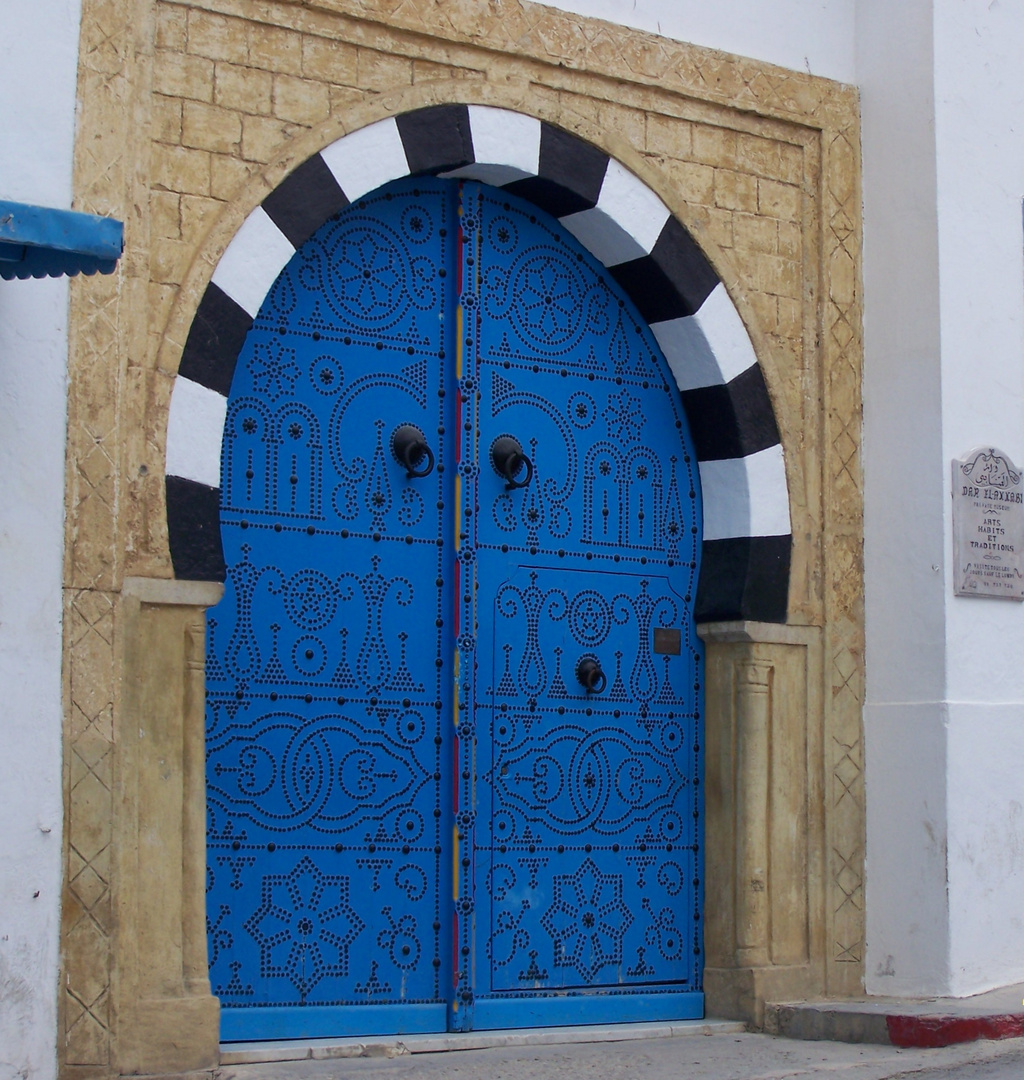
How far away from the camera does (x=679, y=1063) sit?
4.79m

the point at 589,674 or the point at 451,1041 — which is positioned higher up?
the point at 589,674

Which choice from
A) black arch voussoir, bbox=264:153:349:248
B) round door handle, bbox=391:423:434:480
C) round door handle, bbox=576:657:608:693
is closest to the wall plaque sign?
round door handle, bbox=576:657:608:693

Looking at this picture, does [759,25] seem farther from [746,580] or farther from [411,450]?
[411,450]

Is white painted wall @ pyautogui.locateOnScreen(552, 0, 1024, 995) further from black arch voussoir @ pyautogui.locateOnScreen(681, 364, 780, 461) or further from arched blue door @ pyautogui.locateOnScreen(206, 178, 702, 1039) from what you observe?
arched blue door @ pyautogui.locateOnScreen(206, 178, 702, 1039)

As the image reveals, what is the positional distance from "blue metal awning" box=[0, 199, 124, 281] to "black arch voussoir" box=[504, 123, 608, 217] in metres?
1.76

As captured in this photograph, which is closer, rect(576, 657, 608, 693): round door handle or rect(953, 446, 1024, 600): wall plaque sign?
rect(576, 657, 608, 693): round door handle

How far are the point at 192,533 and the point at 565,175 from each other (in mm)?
1660

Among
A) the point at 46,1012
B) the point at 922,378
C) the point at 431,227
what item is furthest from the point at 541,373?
the point at 46,1012

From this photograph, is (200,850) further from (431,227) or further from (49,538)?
(431,227)

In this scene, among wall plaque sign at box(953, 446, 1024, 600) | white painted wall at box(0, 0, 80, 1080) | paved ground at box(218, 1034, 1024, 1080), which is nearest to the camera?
white painted wall at box(0, 0, 80, 1080)

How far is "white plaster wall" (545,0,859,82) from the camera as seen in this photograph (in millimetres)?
5531

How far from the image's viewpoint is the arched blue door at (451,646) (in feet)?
15.8

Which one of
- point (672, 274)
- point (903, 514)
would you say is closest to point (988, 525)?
point (903, 514)

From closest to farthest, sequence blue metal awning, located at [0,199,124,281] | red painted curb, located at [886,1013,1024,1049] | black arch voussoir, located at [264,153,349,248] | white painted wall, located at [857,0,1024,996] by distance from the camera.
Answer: blue metal awning, located at [0,199,124,281], black arch voussoir, located at [264,153,349,248], red painted curb, located at [886,1013,1024,1049], white painted wall, located at [857,0,1024,996]
